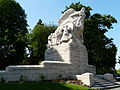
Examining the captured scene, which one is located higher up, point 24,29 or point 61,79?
point 24,29

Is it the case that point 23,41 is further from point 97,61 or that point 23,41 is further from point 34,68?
point 34,68

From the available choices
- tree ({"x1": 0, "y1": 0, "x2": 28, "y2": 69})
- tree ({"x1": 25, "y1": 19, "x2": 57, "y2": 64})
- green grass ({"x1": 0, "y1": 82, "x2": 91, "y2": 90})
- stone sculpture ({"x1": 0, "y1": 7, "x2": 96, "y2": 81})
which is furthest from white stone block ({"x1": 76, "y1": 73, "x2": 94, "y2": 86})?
tree ({"x1": 25, "y1": 19, "x2": 57, "y2": 64})

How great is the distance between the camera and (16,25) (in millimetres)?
32188

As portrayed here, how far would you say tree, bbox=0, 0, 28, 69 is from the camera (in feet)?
93.3

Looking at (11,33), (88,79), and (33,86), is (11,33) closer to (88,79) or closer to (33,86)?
(88,79)

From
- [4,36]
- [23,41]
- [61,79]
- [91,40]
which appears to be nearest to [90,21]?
[91,40]

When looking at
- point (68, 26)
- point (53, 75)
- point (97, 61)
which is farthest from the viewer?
point (97, 61)

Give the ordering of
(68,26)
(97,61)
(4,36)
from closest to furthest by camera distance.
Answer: (68,26) < (4,36) < (97,61)

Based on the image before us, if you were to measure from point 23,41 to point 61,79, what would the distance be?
16321 mm

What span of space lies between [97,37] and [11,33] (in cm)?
1346

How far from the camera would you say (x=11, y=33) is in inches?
1184

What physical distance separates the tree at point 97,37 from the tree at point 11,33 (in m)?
9.43

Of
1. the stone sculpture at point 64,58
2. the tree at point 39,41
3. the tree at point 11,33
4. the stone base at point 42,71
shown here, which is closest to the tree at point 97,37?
the tree at point 39,41

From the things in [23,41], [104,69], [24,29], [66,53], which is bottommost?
[104,69]
